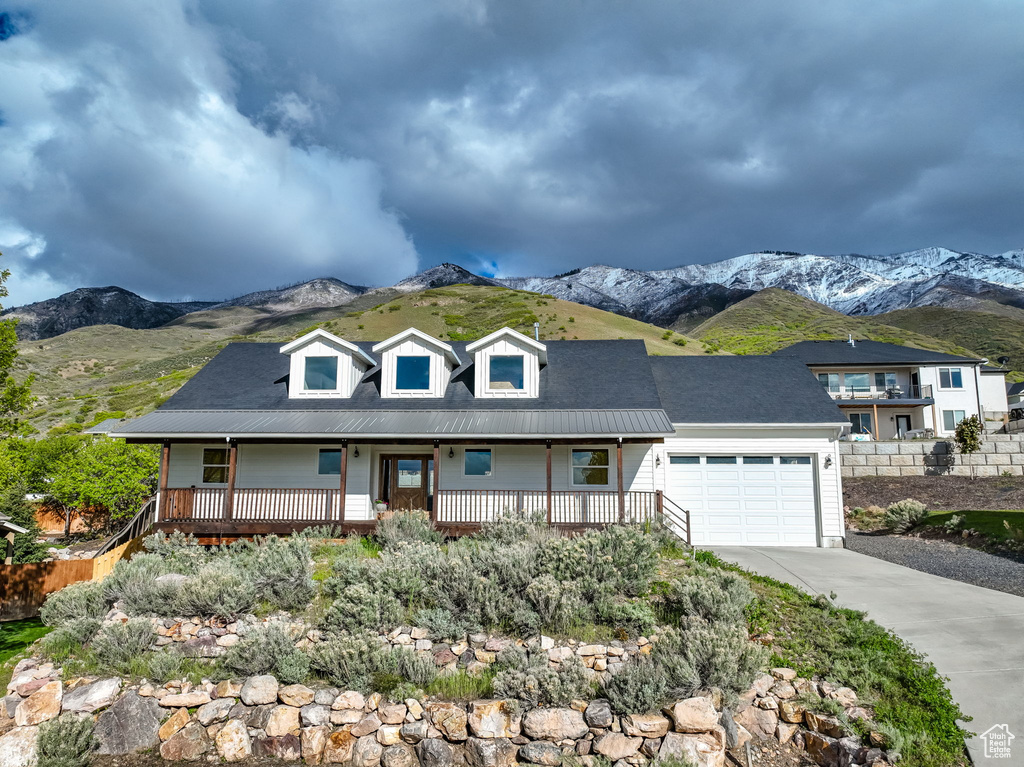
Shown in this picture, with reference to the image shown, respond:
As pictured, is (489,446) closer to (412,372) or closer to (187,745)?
(412,372)

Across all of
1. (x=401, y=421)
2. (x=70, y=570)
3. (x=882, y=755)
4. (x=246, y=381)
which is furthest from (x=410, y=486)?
(x=882, y=755)

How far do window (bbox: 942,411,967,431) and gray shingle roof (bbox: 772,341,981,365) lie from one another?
3.05 m

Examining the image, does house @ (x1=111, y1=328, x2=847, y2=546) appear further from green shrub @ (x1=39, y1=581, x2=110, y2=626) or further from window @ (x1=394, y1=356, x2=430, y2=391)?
green shrub @ (x1=39, y1=581, x2=110, y2=626)

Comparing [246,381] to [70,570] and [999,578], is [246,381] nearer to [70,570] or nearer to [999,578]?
[70,570]

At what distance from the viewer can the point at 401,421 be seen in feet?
52.7

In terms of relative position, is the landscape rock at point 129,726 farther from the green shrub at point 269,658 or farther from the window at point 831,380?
the window at point 831,380

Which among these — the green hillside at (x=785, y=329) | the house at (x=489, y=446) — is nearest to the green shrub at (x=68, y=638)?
the house at (x=489, y=446)

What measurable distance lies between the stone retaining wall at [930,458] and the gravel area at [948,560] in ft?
31.3

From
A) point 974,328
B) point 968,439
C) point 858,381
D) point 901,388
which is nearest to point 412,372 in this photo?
point 968,439

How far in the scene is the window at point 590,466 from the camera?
54.1 ft

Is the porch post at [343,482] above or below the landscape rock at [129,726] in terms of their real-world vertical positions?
above

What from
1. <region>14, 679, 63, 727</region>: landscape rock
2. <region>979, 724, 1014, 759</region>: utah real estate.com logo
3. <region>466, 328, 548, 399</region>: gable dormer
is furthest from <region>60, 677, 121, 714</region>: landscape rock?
<region>466, 328, 548, 399</region>: gable dormer

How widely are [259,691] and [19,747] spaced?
2.86 metres

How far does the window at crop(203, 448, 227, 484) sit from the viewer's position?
16.9 m
